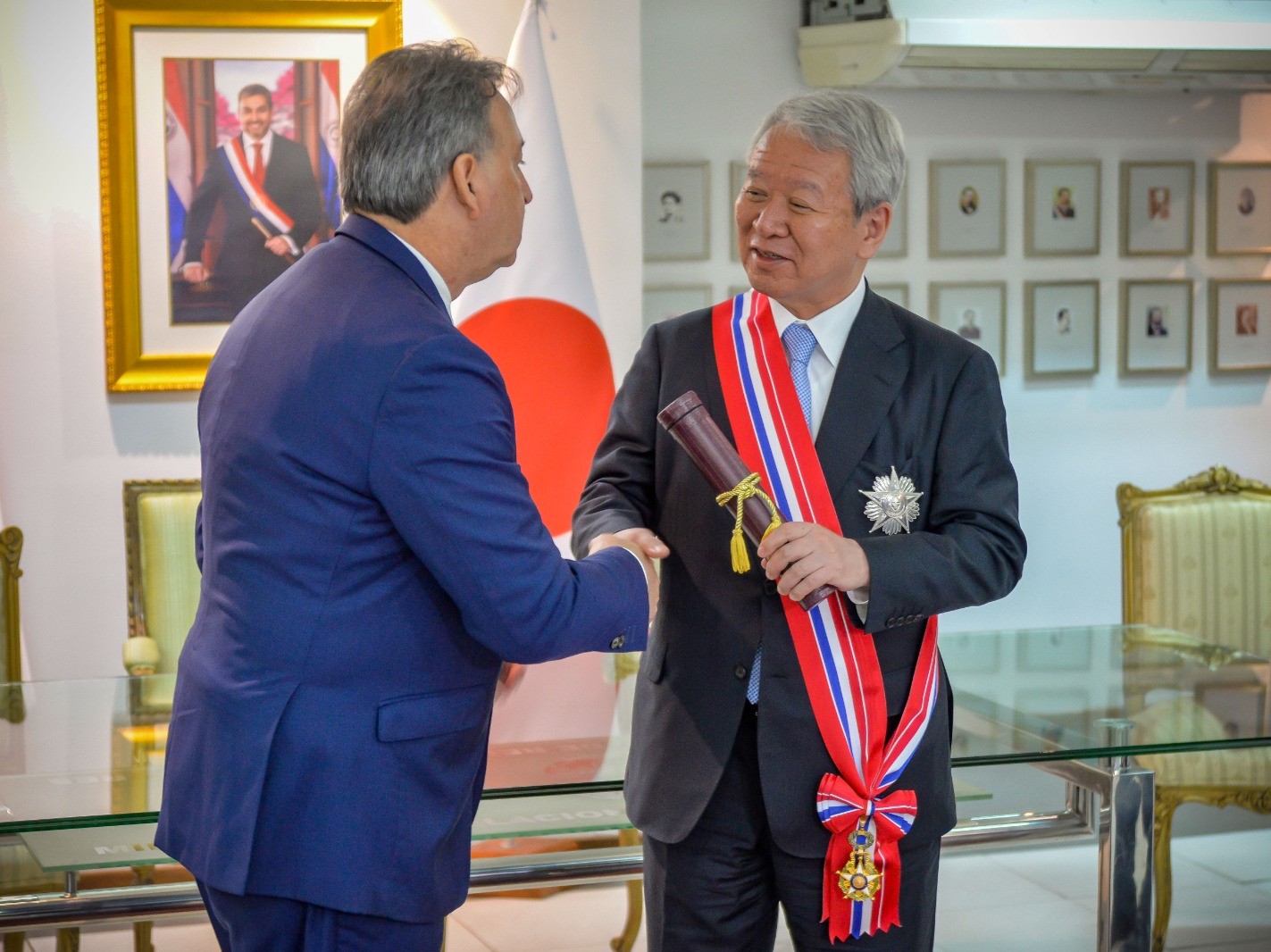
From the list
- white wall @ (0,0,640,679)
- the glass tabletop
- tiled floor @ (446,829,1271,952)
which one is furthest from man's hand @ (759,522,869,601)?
white wall @ (0,0,640,679)

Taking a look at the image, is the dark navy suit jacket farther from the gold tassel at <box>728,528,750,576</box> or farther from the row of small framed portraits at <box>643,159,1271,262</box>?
the row of small framed portraits at <box>643,159,1271,262</box>

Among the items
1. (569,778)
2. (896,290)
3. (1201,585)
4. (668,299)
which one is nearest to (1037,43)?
(896,290)

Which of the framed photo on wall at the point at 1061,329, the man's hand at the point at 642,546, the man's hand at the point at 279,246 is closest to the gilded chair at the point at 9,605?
the man's hand at the point at 279,246

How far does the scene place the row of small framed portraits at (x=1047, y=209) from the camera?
4.14 meters

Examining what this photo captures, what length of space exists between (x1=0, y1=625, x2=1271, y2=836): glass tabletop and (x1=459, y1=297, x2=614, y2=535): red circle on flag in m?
1.00

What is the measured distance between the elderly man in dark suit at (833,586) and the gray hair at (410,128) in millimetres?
473

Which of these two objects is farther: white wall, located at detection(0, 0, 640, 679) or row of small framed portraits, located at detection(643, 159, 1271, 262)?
row of small framed portraits, located at detection(643, 159, 1271, 262)

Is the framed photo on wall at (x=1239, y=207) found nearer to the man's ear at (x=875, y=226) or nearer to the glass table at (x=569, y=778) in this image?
the glass table at (x=569, y=778)

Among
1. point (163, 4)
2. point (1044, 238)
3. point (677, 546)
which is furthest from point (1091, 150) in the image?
point (677, 546)

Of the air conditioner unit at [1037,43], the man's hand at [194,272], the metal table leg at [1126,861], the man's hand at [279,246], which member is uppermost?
the air conditioner unit at [1037,43]

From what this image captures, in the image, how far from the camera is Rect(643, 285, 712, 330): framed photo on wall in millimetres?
4160

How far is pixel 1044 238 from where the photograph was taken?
14.4ft

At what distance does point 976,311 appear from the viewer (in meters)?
A: 4.36

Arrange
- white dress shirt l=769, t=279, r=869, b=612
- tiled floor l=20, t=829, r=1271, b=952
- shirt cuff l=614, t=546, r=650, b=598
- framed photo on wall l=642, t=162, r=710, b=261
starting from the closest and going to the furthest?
1. shirt cuff l=614, t=546, r=650, b=598
2. white dress shirt l=769, t=279, r=869, b=612
3. tiled floor l=20, t=829, r=1271, b=952
4. framed photo on wall l=642, t=162, r=710, b=261
